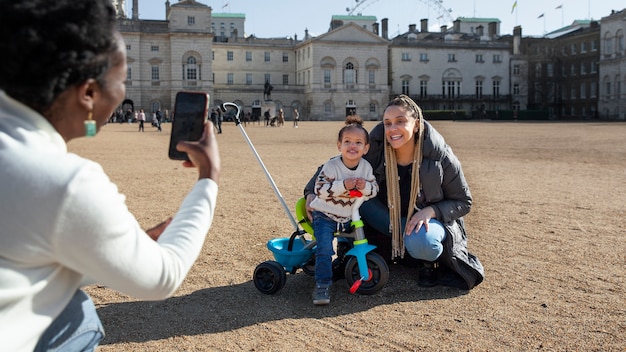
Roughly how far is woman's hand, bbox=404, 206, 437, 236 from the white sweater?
2729 millimetres

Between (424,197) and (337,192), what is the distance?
72 cm

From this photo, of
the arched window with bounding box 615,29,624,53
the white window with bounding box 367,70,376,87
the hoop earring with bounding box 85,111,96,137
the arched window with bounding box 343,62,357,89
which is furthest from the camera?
the white window with bounding box 367,70,376,87

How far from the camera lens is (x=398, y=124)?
4.18 meters

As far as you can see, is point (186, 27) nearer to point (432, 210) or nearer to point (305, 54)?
point (305, 54)

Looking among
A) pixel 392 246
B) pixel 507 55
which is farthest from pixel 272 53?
pixel 392 246

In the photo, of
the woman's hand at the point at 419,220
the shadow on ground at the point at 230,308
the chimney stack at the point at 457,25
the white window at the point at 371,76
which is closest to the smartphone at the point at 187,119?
the shadow on ground at the point at 230,308

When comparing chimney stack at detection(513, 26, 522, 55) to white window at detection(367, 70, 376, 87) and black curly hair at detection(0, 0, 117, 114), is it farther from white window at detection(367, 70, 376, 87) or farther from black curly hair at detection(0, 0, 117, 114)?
black curly hair at detection(0, 0, 117, 114)

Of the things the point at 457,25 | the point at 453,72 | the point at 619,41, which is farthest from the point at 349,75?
the point at 619,41

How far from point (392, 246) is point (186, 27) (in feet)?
190

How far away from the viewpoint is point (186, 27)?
5891 cm

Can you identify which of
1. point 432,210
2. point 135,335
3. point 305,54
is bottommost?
point 135,335

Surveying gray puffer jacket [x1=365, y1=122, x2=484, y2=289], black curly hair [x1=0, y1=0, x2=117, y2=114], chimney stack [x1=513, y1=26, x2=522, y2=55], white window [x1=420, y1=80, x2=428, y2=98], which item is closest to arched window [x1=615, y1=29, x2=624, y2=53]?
chimney stack [x1=513, y1=26, x2=522, y2=55]

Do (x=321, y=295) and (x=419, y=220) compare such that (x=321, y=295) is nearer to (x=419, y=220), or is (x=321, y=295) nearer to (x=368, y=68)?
(x=419, y=220)

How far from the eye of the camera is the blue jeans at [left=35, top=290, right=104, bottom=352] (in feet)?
5.36
